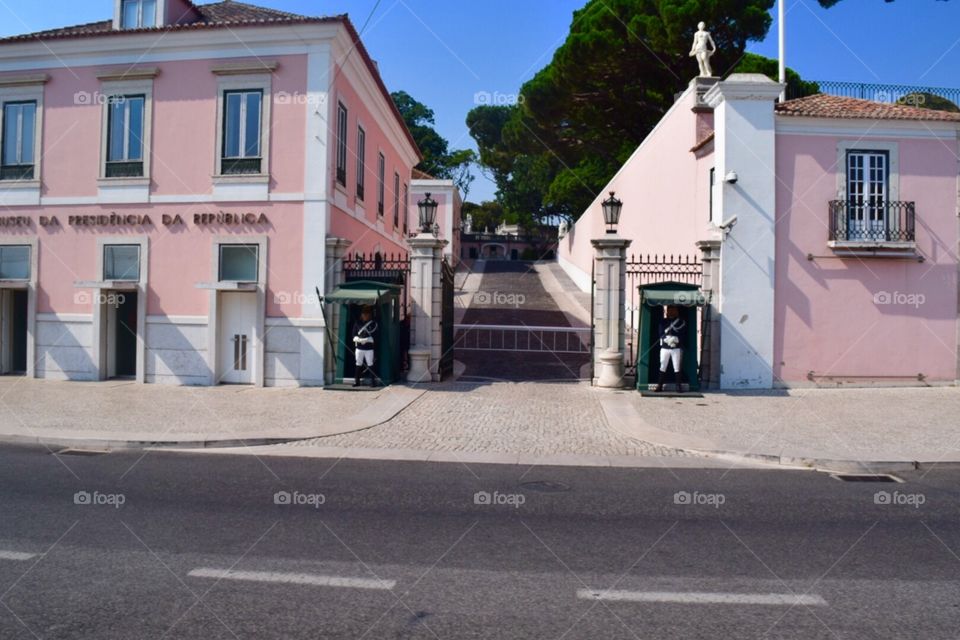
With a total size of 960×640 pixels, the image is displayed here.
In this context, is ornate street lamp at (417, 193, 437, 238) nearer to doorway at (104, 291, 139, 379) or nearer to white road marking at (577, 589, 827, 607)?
doorway at (104, 291, 139, 379)

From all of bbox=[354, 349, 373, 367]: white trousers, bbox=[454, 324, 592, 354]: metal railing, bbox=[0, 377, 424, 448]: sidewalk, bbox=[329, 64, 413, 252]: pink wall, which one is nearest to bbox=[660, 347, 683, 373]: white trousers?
bbox=[0, 377, 424, 448]: sidewalk

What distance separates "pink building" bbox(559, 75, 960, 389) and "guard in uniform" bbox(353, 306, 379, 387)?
22.7 feet

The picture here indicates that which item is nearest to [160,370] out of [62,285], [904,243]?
[62,285]

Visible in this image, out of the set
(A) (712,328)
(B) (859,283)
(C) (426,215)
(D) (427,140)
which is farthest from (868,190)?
(D) (427,140)

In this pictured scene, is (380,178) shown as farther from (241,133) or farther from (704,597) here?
(704,597)

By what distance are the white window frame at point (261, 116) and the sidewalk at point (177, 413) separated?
446 centimetres

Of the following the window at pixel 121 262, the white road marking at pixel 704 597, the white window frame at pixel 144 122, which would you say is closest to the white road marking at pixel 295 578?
the white road marking at pixel 704 597

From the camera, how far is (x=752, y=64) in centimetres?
2866

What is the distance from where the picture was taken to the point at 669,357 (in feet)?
45.6

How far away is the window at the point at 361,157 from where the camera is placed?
706 inches

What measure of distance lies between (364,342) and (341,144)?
16.3ft

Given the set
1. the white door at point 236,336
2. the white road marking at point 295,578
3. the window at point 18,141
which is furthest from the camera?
the window at point 18,141

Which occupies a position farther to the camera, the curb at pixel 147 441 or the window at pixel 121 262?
the window at pixel 121 262

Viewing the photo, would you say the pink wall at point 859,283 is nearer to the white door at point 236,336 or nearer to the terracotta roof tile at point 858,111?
the terracotta roof tile at point 858,111
